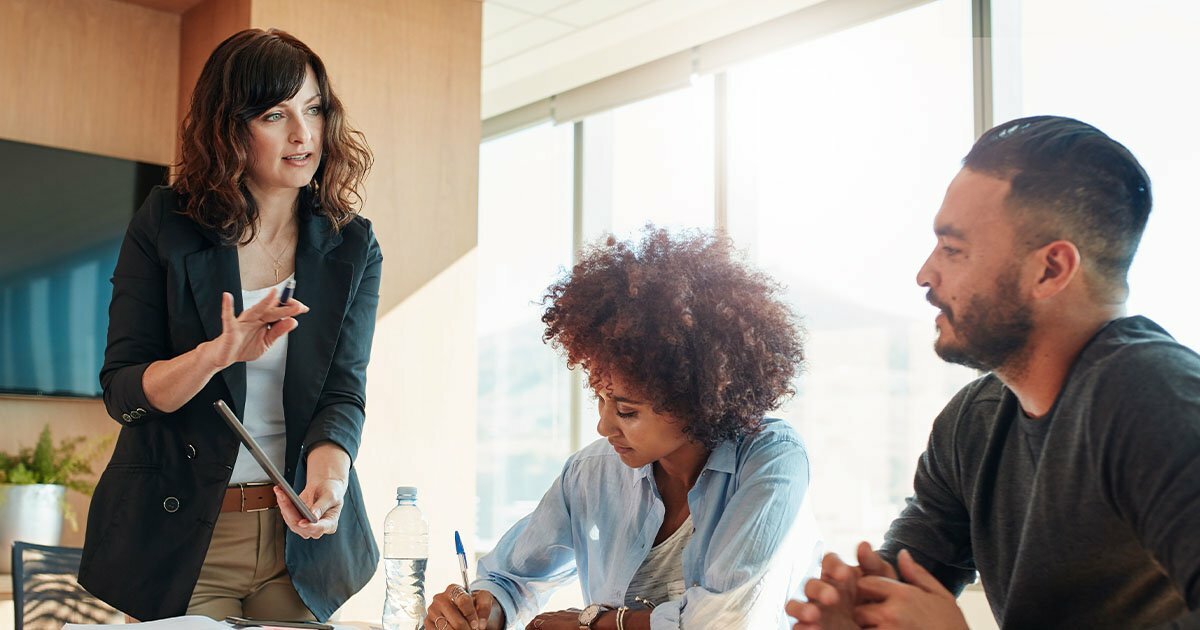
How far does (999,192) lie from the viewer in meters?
1.20

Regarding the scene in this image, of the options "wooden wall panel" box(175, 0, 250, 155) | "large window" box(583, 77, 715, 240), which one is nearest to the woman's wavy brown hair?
"wooden wall panel" box(175, 0, 250, 155)

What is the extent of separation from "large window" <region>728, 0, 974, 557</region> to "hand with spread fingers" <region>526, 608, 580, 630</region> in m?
2.98

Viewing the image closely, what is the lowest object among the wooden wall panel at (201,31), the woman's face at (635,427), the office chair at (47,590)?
the office chair at (47,590)

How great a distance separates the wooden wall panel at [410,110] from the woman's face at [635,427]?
8.03 feet

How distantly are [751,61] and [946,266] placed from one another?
398cm

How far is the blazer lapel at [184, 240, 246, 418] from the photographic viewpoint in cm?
175

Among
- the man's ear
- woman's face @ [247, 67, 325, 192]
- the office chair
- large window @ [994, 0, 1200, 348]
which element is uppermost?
large window @ [994, 0, 1200, 348]

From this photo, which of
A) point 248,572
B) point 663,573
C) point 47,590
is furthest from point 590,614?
point 47,590

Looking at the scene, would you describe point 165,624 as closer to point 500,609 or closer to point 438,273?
point 500,609

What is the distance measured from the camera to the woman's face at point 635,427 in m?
1.72

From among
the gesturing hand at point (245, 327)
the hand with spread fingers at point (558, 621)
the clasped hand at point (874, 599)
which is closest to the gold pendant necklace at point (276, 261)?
the gesturing hand at point (245, 327)

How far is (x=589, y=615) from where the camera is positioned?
1.58 m

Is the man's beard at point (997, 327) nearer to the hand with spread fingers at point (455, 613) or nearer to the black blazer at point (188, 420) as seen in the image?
the hand with spread fingers at point (455, 613)

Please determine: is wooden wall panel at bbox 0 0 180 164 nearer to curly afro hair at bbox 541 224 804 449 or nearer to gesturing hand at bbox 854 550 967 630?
curly afro hair at bbox 541 224 804 449
